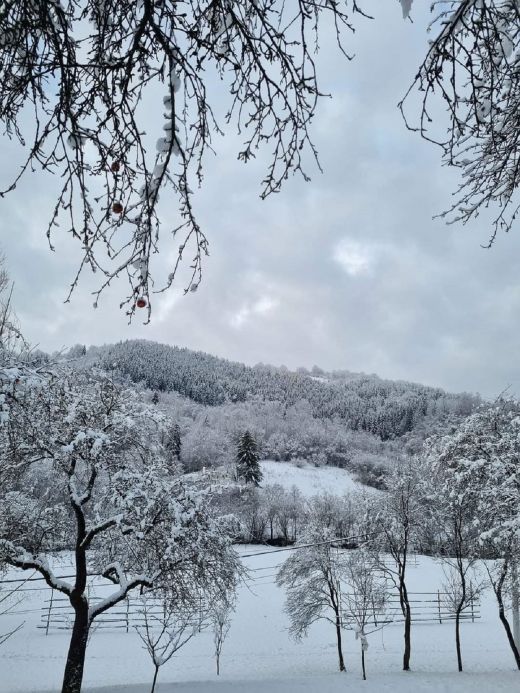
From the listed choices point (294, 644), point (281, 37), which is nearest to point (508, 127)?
point (281, 37)

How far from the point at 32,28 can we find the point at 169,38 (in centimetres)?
51

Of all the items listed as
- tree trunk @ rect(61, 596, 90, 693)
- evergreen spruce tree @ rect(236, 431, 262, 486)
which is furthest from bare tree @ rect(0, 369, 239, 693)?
evergreen spruce tree @ rect(236, 431, 262, 486)

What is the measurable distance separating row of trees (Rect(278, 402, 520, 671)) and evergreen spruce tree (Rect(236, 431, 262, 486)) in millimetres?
37615

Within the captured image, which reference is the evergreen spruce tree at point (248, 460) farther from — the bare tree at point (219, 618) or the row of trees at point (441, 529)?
the bare tree at point (219, 618)

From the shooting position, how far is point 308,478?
72.7 meters

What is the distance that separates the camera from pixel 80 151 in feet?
→ 5.80

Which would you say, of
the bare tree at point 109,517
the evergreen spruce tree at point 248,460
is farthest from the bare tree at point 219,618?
the evergreen spruce tree at point 248,460

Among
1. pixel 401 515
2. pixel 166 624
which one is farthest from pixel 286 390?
→ pixel 166 624

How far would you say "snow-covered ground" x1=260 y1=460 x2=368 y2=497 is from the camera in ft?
215

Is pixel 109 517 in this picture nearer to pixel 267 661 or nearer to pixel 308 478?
pixel 267 661

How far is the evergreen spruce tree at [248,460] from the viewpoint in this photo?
5959 cm

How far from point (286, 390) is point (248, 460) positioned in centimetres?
8082

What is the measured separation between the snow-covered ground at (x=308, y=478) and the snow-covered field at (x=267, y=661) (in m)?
34.7

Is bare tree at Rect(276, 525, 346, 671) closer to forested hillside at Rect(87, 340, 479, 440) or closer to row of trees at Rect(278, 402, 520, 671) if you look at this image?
row of trees at Rect(278, 402, 520, 671)
